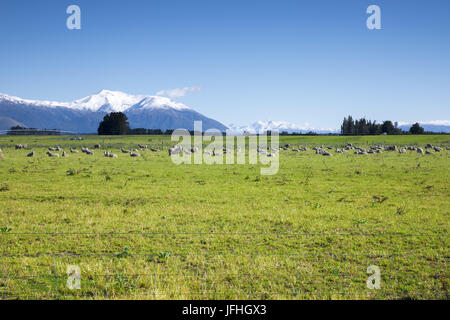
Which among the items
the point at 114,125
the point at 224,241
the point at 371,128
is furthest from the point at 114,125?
the point at 224,241

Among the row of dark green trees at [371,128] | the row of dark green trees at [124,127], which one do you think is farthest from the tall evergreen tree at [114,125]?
the row of dark green trees at [371,128]

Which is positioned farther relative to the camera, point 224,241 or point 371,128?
point 371,128

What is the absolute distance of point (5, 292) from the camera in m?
7.15

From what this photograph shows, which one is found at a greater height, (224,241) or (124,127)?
(124,127)

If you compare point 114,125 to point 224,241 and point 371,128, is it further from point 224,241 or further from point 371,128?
point 224,241

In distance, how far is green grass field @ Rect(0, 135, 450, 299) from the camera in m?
7.45

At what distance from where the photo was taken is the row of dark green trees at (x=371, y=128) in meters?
160

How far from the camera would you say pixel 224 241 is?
1080cm

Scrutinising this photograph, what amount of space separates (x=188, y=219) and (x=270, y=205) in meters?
4.88

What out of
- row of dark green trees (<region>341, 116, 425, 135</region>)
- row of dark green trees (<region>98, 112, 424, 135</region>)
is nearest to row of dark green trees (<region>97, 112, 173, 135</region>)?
row of dark green trees (<region>98, 112, 424, 135</region>)

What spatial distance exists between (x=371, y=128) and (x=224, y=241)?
581 ft

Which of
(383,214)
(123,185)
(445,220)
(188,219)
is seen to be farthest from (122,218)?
(445,220)

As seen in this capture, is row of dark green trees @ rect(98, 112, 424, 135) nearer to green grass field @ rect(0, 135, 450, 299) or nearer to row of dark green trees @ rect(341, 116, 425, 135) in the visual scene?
row of dark green trees @ rect(341, 116, 425, 135)
